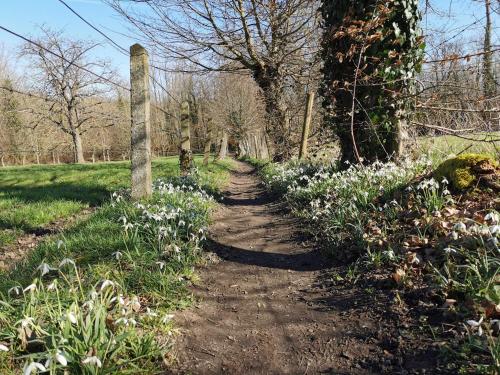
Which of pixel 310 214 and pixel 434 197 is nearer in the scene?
pixel 434 197

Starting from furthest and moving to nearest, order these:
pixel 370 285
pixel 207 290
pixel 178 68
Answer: pixel 178 68 < pixel 207 290 < pixel 370 285

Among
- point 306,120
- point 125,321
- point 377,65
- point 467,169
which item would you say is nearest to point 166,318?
point 125,321

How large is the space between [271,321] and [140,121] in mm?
4980

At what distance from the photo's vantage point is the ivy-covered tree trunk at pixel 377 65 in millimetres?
6746

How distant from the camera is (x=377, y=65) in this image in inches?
275

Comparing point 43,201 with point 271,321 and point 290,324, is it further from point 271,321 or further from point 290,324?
point 290,324

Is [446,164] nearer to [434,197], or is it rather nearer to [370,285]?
[434,197]

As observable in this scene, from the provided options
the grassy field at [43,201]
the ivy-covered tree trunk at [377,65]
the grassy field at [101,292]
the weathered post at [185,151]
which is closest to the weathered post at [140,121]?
the grassy field at [101,292]

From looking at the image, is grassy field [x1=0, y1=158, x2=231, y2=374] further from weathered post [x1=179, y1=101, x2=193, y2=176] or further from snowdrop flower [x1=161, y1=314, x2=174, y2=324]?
weathered post [x1=179, y1=101, x2=193, y2=176]

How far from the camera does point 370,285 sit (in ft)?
11.6

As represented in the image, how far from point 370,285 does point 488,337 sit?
138 cm

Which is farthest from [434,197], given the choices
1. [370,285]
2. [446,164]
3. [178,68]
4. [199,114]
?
[199,114]

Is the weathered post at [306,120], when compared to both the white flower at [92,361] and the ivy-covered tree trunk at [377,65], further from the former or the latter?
the white flower at [92,361]

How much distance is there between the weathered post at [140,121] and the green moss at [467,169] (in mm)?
5025
